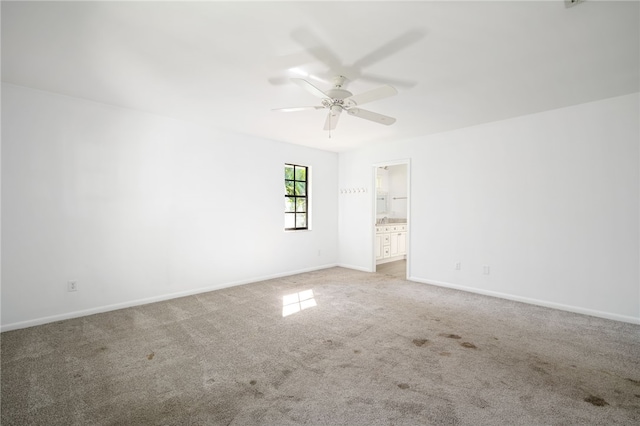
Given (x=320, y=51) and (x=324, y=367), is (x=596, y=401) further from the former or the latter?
(x=320, y=51)

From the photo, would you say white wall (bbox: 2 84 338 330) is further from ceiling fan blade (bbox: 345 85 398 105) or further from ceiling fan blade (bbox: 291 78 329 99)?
ceiling fan blade (bbox: 345 85 398 105)

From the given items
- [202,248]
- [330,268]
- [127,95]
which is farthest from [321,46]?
[330,268]

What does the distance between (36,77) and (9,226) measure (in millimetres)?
1600

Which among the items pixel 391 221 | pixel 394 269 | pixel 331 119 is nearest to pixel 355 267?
pixel 394 269

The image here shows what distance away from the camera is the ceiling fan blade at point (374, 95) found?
2.45m

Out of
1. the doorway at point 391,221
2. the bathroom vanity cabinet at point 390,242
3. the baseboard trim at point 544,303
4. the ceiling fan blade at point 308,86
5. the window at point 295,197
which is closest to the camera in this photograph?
the ceiling fan blade at point 308,86

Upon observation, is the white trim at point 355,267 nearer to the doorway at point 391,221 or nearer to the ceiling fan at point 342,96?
the doorway at point 391,221

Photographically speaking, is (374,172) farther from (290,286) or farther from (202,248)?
(202,248)

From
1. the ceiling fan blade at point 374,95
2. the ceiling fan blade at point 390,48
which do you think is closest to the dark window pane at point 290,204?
the ceiling fan blade at point 374,95

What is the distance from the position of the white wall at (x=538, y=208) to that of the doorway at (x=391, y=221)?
0.73 metres

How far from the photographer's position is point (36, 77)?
295 centimetres

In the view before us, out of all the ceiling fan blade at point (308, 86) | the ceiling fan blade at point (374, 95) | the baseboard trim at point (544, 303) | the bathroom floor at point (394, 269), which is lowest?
the bathroom floor at point (394, 269)

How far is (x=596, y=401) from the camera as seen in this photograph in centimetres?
194

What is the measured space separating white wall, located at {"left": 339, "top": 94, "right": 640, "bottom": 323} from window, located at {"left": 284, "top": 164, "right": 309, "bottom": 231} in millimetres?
2077
